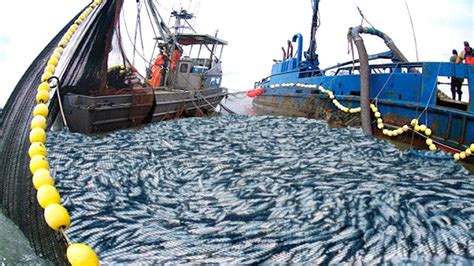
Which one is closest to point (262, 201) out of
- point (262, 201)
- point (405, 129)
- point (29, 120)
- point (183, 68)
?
point (262, 201)

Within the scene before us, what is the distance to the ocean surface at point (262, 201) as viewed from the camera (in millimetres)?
4473

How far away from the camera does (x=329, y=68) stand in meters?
15.2

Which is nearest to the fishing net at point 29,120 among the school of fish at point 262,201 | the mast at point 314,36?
the school of fish at point 262,201

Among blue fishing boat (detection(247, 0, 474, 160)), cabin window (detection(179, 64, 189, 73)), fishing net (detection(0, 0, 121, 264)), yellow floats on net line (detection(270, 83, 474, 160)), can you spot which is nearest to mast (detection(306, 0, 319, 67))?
blue fishing boat (detection(247, 0, 474, 160))

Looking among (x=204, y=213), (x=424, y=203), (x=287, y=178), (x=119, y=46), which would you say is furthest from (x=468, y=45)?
(x=119, y=46)

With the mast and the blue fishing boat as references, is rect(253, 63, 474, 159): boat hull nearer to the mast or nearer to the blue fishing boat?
the blue fishing boat

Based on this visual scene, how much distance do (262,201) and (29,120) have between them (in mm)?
4174

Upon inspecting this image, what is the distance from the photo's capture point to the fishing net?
448cm

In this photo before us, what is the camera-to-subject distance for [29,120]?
5.98 m

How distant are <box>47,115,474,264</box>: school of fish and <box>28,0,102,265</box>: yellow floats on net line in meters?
0.95

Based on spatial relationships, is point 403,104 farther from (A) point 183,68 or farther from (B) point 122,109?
(A) point 183,68

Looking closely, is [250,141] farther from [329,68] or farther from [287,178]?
[329,68]

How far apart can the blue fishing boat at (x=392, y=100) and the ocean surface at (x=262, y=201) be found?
90 cm

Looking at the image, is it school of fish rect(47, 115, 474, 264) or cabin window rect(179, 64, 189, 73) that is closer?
school of fish rect(47, 115, 474, 264)
